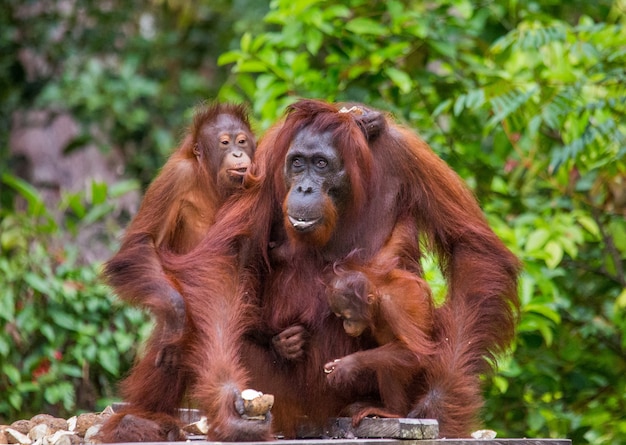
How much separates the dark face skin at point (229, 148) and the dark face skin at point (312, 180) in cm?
62

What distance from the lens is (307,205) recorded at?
3.44 m

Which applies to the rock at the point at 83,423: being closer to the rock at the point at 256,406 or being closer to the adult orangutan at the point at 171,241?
the adult orangutan at the point at 171,241

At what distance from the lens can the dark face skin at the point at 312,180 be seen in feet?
11.3

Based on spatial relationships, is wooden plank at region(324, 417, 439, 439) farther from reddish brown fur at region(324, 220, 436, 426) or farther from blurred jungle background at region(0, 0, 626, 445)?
blurred jungle background at region(0, 0, 626, 445)

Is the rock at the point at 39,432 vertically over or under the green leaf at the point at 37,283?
under

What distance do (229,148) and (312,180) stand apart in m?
0.89

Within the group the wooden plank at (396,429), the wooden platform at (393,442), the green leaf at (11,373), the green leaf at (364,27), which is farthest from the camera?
the green leaf at (11,373)

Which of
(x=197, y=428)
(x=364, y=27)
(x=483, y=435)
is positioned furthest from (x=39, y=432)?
(x=364, y=27)

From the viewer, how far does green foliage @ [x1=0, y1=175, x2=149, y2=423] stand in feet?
20.0

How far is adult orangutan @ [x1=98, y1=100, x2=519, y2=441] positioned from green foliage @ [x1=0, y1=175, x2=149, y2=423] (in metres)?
2.67

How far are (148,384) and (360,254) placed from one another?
2.76 ft

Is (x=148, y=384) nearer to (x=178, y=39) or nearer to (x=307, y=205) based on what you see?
(x=307, y=205)

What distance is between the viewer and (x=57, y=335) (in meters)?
6.24

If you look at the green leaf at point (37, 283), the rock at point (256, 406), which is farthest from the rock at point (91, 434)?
the green leaf at point (37, 283)
